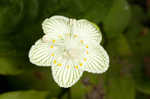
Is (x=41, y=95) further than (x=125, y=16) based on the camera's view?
No

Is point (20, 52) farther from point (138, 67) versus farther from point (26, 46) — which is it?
point (138, 67)

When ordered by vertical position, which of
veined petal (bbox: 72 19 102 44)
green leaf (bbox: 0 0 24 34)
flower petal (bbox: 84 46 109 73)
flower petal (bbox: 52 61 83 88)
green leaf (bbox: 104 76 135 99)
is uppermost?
green leaf (bbox: 0 0 24 34)

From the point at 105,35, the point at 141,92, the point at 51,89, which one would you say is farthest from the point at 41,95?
the point at 141,92

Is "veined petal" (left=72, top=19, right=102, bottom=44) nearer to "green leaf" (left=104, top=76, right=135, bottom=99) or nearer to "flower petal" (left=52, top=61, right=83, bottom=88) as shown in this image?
"flower petal" (left=52, top=61, right=83, bottom=88)

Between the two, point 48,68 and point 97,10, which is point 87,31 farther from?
point 48,68

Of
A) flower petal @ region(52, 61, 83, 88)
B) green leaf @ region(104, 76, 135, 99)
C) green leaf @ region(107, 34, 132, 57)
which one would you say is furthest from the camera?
green leaf @ region(107, 34, 132, 57)

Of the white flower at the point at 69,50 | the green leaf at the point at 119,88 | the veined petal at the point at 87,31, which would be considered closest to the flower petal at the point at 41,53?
the white flower at the point at 69,50

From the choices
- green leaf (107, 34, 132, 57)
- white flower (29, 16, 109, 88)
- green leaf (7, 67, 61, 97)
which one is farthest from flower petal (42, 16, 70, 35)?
green leaf (107, 34, 132, 57)
